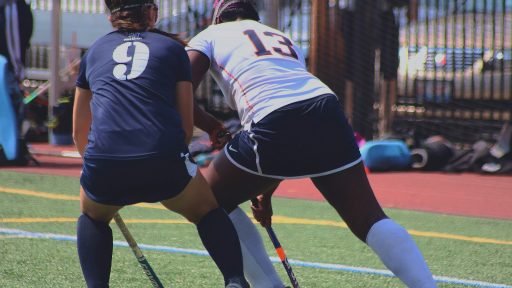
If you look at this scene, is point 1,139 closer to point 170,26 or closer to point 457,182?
point 457,182

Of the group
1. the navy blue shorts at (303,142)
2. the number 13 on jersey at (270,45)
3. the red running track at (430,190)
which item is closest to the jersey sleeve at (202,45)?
the number 13 on jersey at (270,45)

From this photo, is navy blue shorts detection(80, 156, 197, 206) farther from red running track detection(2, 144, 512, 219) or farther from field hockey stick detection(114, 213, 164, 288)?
Answer: red running track detection(2, 144, 512, 219)

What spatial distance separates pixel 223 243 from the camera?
4.47 m

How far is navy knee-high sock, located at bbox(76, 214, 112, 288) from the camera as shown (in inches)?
177

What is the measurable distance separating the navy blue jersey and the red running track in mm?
5648

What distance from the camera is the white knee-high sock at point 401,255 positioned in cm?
446

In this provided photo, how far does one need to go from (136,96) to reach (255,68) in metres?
0.67

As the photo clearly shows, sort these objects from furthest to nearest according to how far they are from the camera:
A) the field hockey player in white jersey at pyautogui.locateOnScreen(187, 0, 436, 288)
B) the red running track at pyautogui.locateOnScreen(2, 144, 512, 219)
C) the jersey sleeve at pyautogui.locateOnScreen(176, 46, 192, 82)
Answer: the red running track at pyautogui.locateOnScreen(2, 144, 512, 219), the field hockey player in white jersey at pyautogui.locateOnScreen(187, 0, 436, 288), the jersey sleeve at pyautogui.locateOnScreen(176, 46, 192, 82)

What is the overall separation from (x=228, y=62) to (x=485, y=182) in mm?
8119

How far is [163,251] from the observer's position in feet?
21.7

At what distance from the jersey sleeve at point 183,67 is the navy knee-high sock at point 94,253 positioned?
0.76 metres

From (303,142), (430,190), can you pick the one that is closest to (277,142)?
(303,142)

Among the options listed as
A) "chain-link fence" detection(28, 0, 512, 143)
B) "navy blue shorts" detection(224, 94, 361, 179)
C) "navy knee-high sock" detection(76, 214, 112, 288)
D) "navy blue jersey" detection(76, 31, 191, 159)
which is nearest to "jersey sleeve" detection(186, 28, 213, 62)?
"navy blue jersey" detection(76, 31, 191, 159)

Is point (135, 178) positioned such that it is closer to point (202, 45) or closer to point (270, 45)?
point (202, 45)
